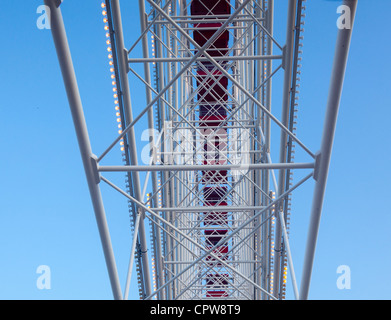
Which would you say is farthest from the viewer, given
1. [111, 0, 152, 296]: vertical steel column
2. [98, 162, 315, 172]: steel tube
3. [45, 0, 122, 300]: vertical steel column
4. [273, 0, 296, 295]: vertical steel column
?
[111, 0, 152, 296]: vertical steel column

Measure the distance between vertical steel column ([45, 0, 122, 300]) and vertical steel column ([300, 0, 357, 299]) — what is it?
3.70m

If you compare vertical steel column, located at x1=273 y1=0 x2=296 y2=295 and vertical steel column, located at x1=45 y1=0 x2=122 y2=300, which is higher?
vertical steel column, located at x1=273 y1=0 x2=296 y2=295

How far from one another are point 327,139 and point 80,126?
3825 millimetres

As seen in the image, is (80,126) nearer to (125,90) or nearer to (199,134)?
(125,90)

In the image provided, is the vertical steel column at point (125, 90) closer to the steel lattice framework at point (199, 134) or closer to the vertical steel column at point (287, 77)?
the steel lattice framework at point (199, 134)

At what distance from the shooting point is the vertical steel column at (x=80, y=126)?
5884 mm

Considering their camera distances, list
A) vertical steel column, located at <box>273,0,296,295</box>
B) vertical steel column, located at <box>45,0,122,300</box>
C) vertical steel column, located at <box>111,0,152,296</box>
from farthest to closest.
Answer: vertical steel column, located at <box>111,0,152,296</box>, vertical steel column, located at <box>273,0,296,295</box>, vertical steel column, located at <box>45,0,122,300</box>

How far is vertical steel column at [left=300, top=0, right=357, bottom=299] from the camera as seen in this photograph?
592 centimetres

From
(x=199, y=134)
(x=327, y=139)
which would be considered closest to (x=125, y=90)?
(x=199, y=134)

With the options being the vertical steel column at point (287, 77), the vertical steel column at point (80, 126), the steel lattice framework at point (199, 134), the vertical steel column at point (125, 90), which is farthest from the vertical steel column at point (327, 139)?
the vertical steel column at point (125, 90)

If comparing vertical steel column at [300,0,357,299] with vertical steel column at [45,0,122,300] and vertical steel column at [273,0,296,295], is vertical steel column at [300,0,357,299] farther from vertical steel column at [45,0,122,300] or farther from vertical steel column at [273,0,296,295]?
vertical steel column at [45,0,122,300]

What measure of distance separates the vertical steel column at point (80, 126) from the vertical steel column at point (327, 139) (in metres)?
3.70

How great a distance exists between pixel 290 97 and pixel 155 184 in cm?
497

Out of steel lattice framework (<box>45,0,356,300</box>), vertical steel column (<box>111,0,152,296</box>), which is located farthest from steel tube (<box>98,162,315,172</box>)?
vertical steel column (<box>111,0,152,296</box>)
